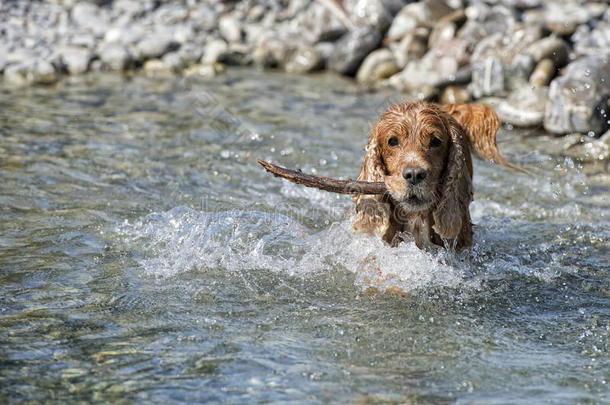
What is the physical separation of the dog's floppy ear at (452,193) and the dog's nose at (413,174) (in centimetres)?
40

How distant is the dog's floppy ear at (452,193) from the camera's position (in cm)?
503

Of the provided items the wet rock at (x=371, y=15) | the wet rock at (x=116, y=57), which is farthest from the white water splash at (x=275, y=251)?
the wet rock at (x=371, y=15)

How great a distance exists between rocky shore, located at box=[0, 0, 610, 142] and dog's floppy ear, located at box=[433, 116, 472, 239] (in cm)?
391

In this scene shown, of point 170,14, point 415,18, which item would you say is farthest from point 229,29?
point 415,18

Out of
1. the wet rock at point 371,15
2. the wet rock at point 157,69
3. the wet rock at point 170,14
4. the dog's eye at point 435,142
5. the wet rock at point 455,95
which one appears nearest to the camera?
the dog's eye at point 435,142

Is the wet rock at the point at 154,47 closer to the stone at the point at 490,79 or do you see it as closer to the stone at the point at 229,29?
the stone at the point at 229,29

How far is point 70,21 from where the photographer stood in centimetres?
1348

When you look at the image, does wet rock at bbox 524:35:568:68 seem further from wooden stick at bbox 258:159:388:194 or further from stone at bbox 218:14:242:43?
wooden stick at bbox 258:159:388:194

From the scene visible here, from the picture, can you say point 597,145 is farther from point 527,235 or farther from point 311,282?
point 311,282

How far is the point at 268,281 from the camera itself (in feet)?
16.3

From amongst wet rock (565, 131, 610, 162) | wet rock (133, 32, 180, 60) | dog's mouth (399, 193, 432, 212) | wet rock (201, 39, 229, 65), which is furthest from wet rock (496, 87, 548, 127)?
wet rock (133, 32, 180, 60)

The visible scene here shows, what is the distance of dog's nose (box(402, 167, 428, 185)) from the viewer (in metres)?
4.67

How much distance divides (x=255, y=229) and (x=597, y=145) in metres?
4.37

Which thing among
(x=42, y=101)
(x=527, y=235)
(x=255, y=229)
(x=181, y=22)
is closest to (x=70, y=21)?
(x=181, y=22)
